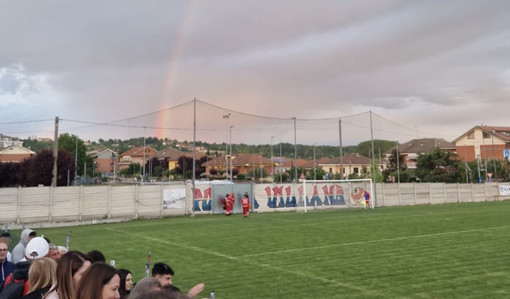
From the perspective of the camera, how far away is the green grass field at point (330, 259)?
8.70 m

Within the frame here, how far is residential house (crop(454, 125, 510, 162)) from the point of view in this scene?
87.6 meters

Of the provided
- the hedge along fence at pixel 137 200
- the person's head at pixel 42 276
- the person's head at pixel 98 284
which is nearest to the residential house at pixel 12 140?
the hedge along fence at pixel 137 200

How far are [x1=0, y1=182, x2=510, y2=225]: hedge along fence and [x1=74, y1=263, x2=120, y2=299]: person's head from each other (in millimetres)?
25952

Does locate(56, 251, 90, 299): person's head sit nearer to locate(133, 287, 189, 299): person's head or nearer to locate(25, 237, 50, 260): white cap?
locate(25, 237, 50, 260): white cap

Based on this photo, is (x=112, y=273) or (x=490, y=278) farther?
(x=490, y=278)

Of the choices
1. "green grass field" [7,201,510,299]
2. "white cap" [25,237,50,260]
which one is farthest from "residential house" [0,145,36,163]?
"white cap" [25,237,50,260]

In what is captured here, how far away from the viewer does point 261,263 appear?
11820 mm

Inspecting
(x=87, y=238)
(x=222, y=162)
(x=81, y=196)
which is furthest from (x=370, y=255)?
(x=222, y=162)

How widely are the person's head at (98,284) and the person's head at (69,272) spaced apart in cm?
64

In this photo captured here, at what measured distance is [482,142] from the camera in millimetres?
91500

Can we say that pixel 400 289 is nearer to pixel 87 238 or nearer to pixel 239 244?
pixel 239 244

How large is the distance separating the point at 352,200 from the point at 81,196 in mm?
24497

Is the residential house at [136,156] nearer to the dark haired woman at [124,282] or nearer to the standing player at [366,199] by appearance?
the standing player at [366,199]

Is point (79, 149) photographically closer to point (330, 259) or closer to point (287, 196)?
point (287, 196)
